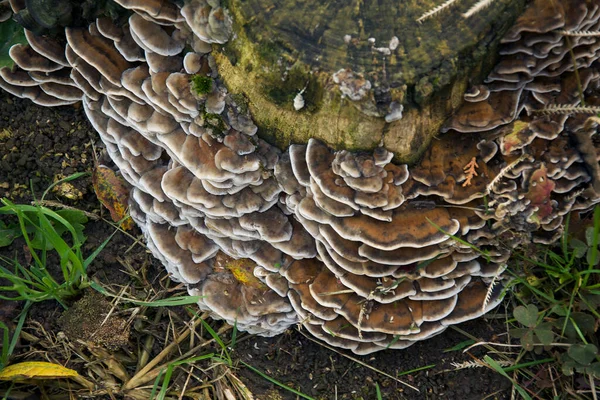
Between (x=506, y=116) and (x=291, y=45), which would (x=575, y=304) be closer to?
(x=506, y=116)

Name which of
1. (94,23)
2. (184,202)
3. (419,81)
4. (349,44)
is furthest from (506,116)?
(94,23)

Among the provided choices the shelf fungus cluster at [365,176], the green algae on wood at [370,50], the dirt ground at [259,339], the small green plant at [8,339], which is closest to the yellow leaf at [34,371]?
the small green plant at [8,339]

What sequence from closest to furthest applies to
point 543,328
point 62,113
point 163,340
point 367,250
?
point 367,250
point 543,328
point 163,340
point 62,113

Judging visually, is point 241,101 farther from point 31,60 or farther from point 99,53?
point 31,60

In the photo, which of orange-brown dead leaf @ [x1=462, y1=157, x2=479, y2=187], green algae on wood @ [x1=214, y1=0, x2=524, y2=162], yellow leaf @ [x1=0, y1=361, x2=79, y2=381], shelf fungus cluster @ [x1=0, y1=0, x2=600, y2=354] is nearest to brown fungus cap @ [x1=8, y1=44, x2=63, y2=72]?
shelf fungus cluster @ [x1=0, y1=0, x2=600, y2=354]

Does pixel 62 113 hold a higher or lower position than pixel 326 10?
lower

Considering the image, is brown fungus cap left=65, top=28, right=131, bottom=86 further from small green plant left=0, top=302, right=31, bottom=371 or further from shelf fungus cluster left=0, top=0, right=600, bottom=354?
small green plant left=0, top=302, right=31, bottom=371

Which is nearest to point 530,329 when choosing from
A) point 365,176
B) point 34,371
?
point 365,176
